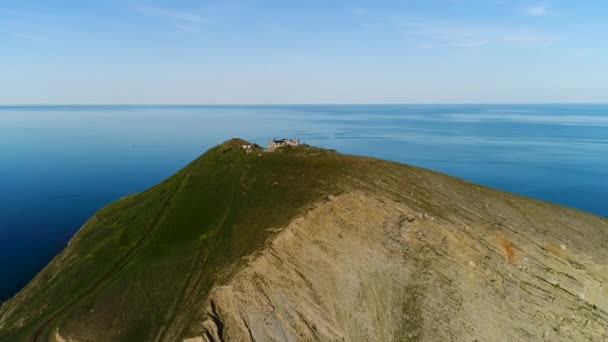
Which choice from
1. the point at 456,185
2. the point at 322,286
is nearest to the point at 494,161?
the point at 456,185

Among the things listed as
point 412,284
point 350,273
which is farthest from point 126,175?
point 412,284

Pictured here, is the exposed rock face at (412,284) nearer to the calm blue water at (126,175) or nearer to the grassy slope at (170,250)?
the grassy slope at (170,250)

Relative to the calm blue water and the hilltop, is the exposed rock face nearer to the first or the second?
the hilltop

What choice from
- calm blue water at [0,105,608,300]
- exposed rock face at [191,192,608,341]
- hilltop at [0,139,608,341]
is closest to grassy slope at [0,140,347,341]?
hilltop at [0,139,608,341]

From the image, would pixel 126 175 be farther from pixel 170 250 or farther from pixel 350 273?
pixel 350 273

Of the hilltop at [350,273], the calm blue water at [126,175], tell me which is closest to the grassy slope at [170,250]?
the hilltop at [350,273]

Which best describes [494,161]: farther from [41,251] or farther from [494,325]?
[41,251]
